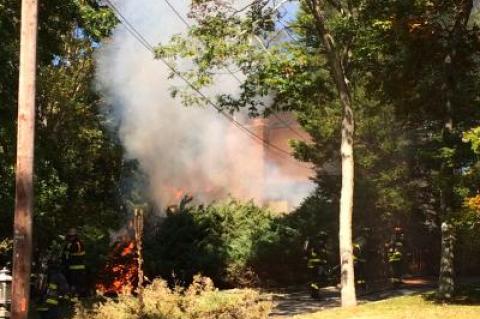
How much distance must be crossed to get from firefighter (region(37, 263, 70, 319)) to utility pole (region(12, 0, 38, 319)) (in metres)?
3.19

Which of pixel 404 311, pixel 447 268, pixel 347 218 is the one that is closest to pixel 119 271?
pixel 347 218

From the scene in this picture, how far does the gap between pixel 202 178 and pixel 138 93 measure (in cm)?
888

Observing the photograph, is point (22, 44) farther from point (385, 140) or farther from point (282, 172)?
point (282, 172)

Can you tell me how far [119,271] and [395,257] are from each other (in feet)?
30.5

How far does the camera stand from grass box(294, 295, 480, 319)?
1099 cm

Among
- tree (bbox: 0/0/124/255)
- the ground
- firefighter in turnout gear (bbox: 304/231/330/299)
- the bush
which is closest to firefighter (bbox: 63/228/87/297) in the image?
the bush

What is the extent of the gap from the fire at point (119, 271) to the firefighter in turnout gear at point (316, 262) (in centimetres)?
437

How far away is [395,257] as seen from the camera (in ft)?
66.4

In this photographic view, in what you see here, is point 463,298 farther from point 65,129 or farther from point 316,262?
point 65,129

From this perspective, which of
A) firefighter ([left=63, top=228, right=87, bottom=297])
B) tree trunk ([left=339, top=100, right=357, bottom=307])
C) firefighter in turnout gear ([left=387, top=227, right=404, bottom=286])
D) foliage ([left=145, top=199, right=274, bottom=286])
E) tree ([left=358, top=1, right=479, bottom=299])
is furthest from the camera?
firefighter in turnout gear ([left=387, top=227, right=404, bottom=286])

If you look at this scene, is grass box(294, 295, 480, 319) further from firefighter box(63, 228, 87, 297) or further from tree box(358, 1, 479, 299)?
firefighter box(63, 228, 87, 297)

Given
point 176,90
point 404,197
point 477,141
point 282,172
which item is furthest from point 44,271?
point 282,172

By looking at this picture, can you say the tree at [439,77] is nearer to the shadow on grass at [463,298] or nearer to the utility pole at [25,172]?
the shadow on grass at [463,298]

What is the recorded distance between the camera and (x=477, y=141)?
10.8 metres
